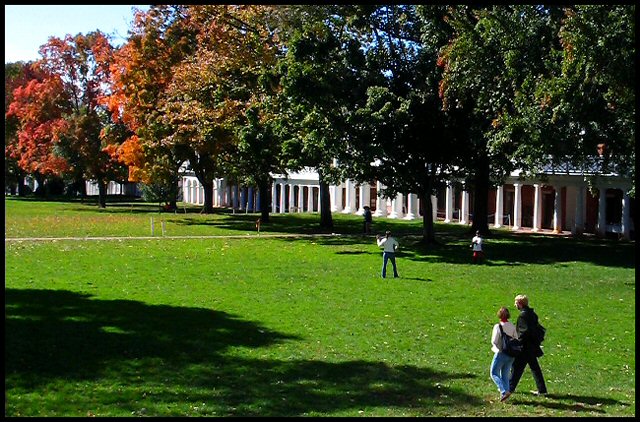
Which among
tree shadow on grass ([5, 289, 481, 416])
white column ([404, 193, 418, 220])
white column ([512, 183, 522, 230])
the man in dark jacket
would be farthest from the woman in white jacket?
white column ([404, 193, 418, 220])

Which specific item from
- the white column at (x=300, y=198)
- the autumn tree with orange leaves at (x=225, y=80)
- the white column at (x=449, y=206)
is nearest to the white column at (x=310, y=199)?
the white column at (x=300, y=198)

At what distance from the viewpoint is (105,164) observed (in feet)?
241

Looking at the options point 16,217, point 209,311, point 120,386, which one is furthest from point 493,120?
point 16,217

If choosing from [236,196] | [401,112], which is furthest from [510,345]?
[236,196]

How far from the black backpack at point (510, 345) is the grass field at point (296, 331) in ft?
2.37

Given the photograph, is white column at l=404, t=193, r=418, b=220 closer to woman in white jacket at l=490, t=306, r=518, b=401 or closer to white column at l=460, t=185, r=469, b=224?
white column at l=460, t=185, r=469, b=224

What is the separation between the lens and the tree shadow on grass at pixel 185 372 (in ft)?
41.6

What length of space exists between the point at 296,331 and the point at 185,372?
439cm

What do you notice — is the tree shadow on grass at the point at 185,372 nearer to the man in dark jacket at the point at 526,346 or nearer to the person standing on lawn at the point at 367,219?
the man in dark jacket at the point at 526,346

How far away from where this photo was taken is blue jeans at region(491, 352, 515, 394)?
13234mm

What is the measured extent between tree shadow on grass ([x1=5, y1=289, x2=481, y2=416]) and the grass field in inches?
1.7

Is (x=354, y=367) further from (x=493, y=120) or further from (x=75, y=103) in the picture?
(x=75, y=103)

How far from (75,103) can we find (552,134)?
55.7m

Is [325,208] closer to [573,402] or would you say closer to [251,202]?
[251,202]
